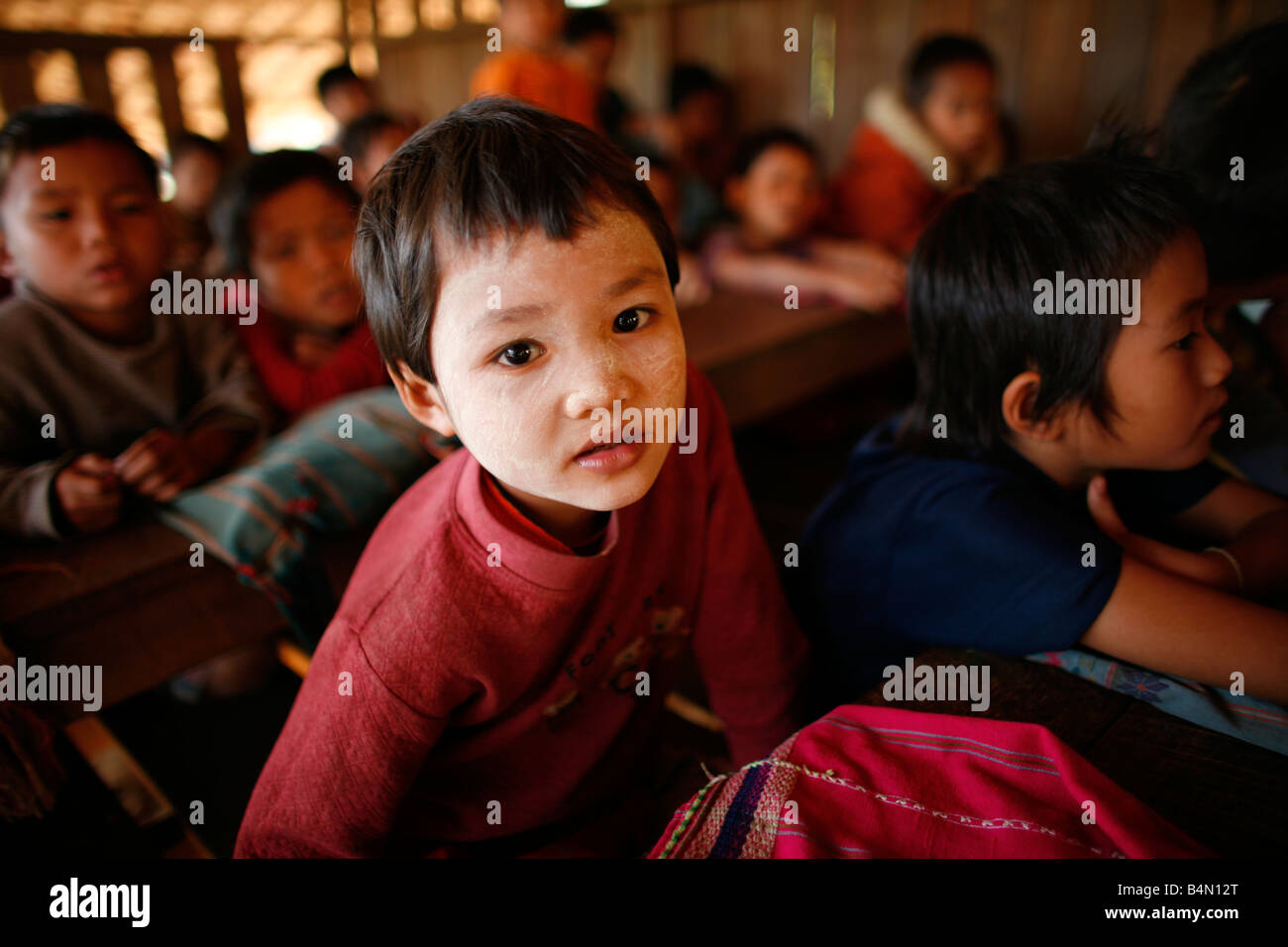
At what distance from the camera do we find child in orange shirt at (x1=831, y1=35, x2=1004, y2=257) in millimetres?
Result: 3205

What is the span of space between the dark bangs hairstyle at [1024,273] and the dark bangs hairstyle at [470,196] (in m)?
0.51

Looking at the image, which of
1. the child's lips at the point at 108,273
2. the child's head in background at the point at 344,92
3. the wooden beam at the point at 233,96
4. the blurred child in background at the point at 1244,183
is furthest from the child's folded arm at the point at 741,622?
the child's head in background at the point at 344,92

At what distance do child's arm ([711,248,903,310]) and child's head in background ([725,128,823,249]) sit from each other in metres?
0.29

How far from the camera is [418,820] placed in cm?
96

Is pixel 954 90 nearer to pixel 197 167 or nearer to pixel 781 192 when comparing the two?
pixel 781 192

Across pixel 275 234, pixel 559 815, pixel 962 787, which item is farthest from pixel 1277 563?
pixel 275 234

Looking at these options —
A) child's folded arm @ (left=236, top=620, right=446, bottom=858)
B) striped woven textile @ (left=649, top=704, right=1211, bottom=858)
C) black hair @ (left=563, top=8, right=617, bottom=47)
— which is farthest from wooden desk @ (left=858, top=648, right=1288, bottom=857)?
black hair @ (left=563, top=8, right=617, bottom=47)

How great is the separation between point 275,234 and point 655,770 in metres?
1.41

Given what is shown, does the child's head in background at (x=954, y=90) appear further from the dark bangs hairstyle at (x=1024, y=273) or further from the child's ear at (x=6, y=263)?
the child's ear at (x=6, y=263)

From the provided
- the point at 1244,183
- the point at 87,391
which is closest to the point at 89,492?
the point at 87,391

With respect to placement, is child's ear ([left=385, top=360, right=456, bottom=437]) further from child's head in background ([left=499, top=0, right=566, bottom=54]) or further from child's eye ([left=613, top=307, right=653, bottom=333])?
child's head in background ([left=499, top=0, right=566, bottom=54])

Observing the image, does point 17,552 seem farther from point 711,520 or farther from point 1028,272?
point 1028,272

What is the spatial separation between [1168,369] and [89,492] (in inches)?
59.4

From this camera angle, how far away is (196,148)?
3.29 meters
